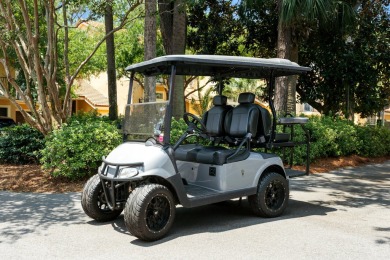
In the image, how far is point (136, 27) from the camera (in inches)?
866

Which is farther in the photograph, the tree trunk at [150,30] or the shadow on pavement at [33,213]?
the tree trunk at [150,30]

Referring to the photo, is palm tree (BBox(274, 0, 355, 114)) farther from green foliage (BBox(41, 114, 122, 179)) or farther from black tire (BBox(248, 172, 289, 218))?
black tire (BBox(248, 172, 289, 218))

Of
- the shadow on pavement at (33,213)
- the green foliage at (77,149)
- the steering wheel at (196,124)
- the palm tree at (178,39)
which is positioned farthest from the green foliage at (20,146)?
the steering wheel at (196,124)

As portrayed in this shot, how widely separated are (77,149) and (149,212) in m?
3.54

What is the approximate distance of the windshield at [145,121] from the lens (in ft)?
17.2

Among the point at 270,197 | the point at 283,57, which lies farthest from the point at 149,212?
the point at 283,57

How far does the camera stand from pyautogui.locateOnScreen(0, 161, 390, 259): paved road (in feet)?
14.6

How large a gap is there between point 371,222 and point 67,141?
5295 mm

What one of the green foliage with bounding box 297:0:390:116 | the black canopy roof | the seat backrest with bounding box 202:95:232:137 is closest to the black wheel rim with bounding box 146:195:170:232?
the black canopy roof

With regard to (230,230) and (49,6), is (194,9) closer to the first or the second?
(49,6)

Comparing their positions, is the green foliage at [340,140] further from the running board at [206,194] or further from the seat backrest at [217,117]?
the running board at [206,194]

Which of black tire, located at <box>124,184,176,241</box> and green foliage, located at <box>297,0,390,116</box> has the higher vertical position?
green foliage, located at <box>297,0,390,116</box>

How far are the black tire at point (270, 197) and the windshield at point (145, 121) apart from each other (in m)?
1.62

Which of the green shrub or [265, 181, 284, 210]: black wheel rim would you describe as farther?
the green shrub
